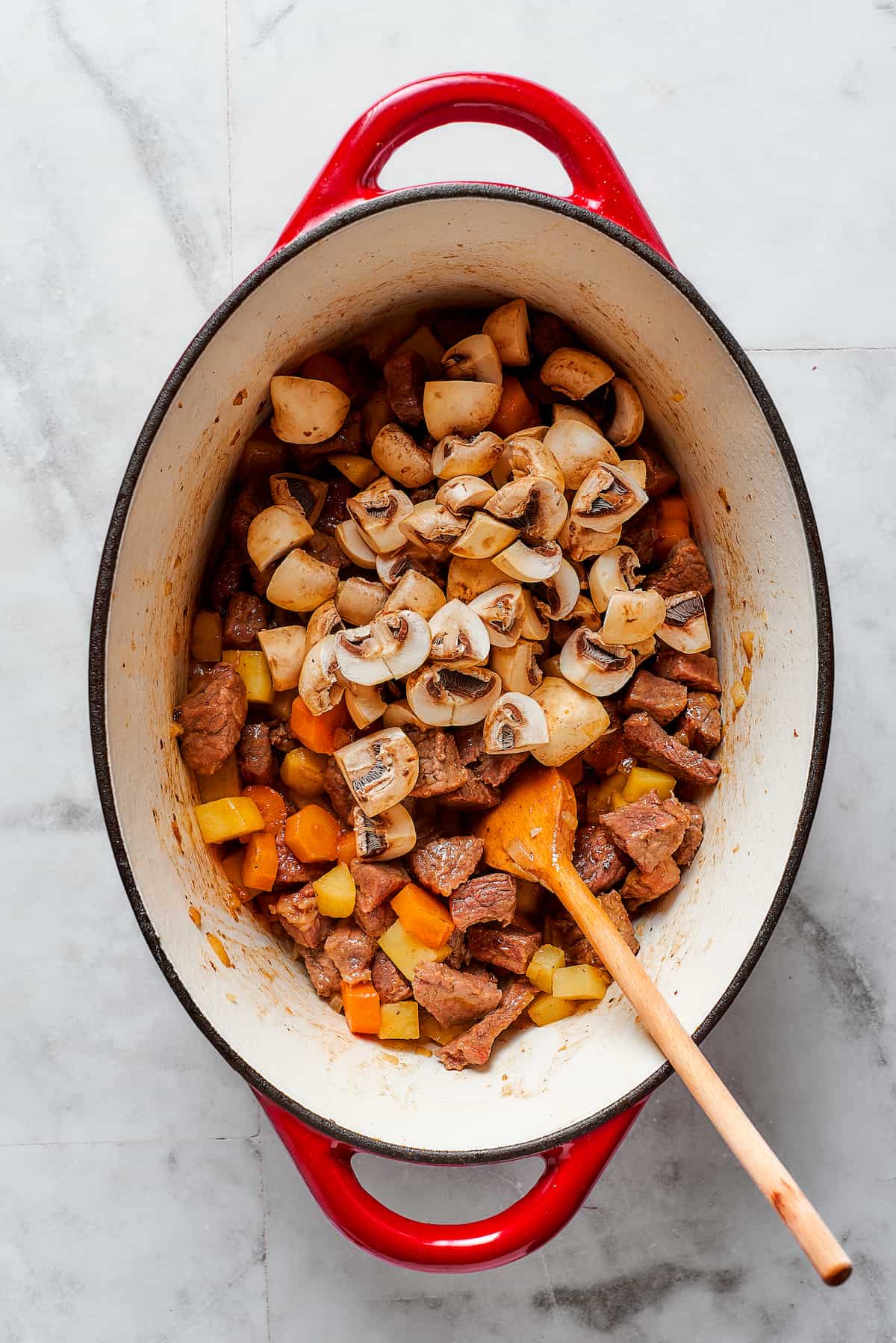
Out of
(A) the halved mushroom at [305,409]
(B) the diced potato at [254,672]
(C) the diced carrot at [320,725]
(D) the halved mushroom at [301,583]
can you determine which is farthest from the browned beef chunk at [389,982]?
(A) the halved mushroom at [305,409]

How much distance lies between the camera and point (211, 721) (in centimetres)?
146

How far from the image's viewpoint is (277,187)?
177 cm

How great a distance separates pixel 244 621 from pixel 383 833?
383 mm

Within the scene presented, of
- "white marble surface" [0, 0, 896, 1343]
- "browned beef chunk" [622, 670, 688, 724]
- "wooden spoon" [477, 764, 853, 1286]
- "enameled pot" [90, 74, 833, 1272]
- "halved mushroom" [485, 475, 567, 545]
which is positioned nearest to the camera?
"wooden spoon" [477, 764, 853, 1286]

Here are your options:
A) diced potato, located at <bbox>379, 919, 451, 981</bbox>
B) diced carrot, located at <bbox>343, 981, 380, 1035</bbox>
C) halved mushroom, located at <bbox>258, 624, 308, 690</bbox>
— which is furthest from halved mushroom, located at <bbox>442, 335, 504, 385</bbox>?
diced carrot, located at <bbox>343, 981, 380, 1035</bbox>

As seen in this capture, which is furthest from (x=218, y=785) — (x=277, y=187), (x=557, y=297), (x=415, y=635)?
(x=277, y=187)

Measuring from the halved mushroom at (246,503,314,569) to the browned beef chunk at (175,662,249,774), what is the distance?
18 cm

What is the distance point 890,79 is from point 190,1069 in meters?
2.14

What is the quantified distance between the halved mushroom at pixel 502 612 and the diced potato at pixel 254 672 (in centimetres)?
33

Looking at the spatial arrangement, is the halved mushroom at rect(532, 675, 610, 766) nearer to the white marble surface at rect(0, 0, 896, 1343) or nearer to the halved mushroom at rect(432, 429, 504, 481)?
the halved mushroom at rect(432, 429, 504, 481)

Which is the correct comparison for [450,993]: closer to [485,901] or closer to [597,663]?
[485,901]

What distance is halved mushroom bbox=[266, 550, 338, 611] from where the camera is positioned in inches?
59.0

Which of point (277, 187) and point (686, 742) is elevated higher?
point (277, 187)

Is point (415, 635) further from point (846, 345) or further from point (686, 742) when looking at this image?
point (846, 345)
